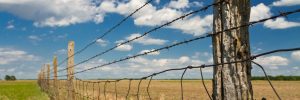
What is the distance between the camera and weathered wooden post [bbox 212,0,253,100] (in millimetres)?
2699

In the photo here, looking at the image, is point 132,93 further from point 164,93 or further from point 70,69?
point 70,69

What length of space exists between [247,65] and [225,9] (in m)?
0.38

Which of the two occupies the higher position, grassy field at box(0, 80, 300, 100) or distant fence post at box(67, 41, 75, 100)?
distant fence post at box(67, 41, 75, 100)

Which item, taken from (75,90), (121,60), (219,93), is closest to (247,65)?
(219,93)

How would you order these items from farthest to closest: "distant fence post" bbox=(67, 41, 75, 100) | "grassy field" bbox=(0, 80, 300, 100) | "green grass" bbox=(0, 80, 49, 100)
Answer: "green grass" bbox=(0, 80, 49, 100)
"grassy field" bbox=(0, 80, 300, 100)
"distant fence post" bbox=(67, 41, 75, 100)

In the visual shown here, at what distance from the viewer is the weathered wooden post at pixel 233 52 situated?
270 centimetres

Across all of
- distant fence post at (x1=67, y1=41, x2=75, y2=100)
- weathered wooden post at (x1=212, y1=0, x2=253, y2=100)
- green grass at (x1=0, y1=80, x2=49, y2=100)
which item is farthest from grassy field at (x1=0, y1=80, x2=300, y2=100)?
weathered wooden post at (x1=212, y1=0, x2=253, y2=100)

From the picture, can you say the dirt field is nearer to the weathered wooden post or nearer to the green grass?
the green grass

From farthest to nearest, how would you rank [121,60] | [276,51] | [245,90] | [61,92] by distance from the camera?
[61,92] → [121,60] → [245,90] → [276,51]

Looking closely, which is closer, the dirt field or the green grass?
the dirt field

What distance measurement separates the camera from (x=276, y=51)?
2.23 m

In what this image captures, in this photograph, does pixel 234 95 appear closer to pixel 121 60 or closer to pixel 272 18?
pixel 272 18

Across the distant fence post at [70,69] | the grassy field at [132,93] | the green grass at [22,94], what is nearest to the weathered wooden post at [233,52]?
the grassy field at [132,93]

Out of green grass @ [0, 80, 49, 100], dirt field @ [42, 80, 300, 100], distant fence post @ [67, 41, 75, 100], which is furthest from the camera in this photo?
green grass @ [0, 80, 49, 100]
